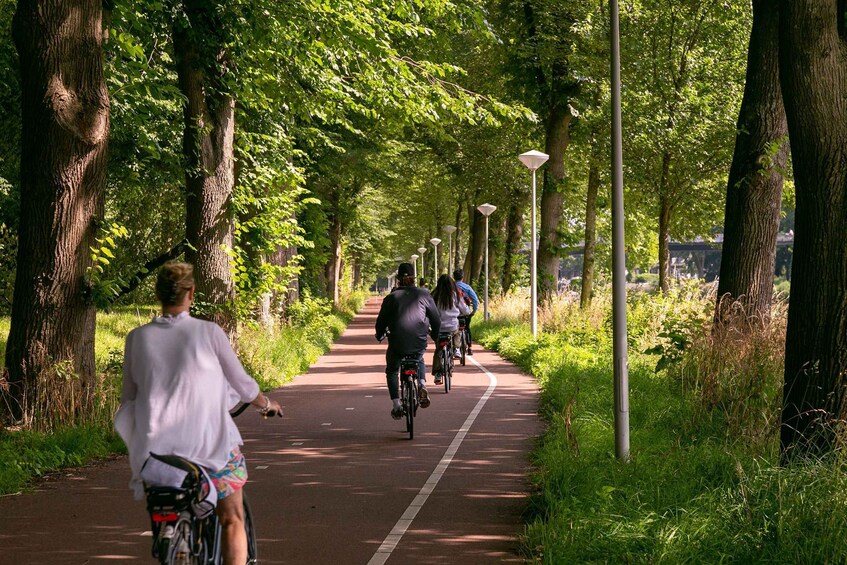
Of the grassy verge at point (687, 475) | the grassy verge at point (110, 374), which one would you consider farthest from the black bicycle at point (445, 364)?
the grassy verge at point (110, 374)

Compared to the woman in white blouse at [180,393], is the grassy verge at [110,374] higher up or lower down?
lower down

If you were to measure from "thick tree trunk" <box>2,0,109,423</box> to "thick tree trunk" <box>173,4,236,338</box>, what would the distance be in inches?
210

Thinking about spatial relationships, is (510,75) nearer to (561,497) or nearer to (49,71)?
(49,71)

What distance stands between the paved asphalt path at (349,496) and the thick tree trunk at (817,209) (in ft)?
7.44

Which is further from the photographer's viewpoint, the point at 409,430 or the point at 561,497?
the point at 409,430

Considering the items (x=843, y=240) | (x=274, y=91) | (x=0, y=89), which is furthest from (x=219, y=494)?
(x=0, y=89)

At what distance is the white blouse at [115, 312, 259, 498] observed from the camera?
4617 millimetres

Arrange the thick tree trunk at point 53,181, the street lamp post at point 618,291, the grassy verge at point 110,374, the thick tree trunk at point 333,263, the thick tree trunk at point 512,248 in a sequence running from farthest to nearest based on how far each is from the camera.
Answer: the thick tree trunk at point 333,263, the thick tree trunk at point 512,248, the thick tree trunk at point 53,181, the grassy verge at point 110,374, the street lamp post at point 618,291

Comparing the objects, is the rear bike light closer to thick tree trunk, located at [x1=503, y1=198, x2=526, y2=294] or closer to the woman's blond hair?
the woman's blond hair

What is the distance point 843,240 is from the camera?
8.04 metres

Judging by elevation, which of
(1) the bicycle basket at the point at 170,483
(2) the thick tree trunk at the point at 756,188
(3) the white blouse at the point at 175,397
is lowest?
(1) the bicycle basket at the point at 170,483

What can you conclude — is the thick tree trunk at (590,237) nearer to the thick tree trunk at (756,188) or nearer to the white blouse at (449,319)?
the white blouse at (449,319)

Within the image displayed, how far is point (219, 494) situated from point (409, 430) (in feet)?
25.7

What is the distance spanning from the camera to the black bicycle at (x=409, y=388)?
1257 cm
